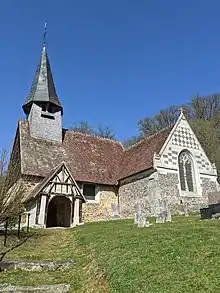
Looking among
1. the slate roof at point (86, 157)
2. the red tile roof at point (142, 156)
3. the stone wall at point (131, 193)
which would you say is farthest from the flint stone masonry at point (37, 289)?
the red tile roof at point (142, 156)

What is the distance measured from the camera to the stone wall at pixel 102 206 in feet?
68.9

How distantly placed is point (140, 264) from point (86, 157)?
17.2 metres

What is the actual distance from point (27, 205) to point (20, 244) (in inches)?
260

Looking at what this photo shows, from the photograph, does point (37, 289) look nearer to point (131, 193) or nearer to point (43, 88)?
point (131, 193)

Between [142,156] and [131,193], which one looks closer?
[131,193]

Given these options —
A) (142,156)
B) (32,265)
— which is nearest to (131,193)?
(142,156)

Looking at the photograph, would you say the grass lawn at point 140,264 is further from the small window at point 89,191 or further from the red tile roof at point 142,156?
the red tile roof at point 142,156

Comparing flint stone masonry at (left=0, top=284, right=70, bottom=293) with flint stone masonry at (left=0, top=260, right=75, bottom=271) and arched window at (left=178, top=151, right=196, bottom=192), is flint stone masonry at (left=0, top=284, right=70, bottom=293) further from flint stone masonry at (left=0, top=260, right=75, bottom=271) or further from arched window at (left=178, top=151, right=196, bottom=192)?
arched window at (left=178, top=151, right=196, bottom=192)

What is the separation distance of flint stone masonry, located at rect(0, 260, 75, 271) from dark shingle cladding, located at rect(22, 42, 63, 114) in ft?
55.7

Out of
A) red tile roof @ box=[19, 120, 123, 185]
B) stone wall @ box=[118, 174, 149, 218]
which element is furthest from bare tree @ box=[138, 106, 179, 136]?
stone wall @ box=[118, 174, 149, 218]

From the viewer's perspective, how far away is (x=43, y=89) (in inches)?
977

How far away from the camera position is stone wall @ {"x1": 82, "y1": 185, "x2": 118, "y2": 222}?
2102cm

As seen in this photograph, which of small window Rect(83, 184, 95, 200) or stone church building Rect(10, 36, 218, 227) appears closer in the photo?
stone church building Rect(10, 36, 218, 227)

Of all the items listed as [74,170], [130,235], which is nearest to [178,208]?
[74,170]
